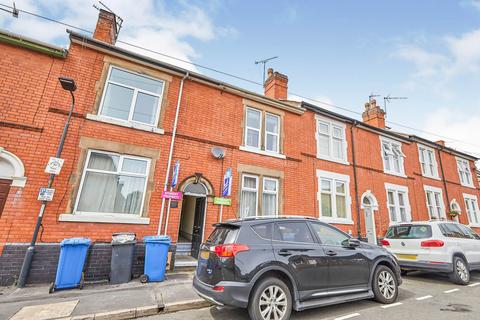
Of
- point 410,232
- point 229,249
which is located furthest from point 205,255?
point 410,232

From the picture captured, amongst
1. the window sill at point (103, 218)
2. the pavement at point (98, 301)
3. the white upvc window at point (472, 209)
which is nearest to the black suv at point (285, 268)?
the pavement at point (98, 301)

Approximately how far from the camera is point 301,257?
421 centimetres

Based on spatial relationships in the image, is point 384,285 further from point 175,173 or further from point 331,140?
point 331,140

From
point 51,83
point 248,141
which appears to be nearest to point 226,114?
point 248,141

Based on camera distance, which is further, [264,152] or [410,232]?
[264,152]

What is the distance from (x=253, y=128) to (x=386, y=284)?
719 cm

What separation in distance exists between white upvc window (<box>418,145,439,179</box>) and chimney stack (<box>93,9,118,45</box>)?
65.0ft

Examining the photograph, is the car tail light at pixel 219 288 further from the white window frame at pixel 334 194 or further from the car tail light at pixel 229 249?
the white window frame at pixel 334 194

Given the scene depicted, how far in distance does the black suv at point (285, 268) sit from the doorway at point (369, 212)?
25.7 ft

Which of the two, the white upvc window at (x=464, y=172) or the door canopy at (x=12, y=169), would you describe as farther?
the white upvc window at (x=464, y=172)

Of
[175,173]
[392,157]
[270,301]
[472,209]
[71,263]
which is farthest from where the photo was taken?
[472,209]

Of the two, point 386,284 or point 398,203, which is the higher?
point 398,203

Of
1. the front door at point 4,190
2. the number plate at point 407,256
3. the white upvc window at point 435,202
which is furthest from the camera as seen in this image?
Answer: the white upvc window at point 435,202

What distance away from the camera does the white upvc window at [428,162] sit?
627 inches
